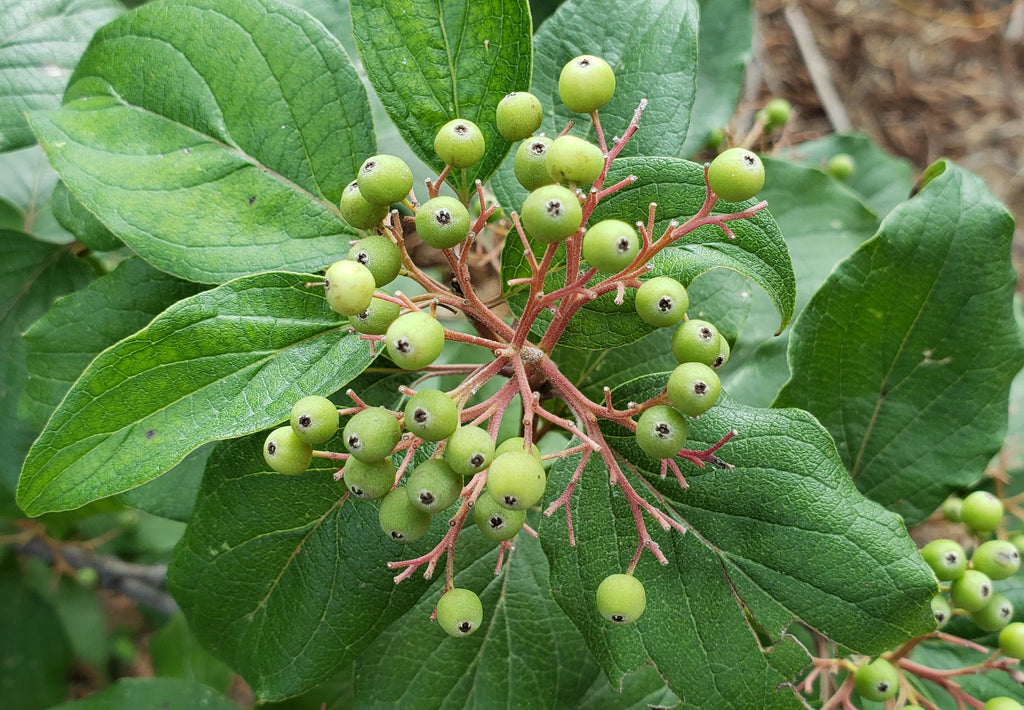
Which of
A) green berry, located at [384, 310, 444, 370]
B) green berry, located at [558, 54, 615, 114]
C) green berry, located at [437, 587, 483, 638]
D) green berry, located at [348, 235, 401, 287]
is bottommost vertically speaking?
green berry, located at [437, 587, 483, 638]

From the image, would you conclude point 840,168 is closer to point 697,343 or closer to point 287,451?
point 697,343

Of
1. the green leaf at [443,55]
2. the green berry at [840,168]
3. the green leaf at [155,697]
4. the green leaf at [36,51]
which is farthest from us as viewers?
the green berry at [840,168]

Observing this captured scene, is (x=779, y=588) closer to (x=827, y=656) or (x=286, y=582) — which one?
(x=827, y=656)

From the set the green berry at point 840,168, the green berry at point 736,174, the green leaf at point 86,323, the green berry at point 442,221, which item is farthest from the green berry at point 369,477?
the green berry at point 840,168

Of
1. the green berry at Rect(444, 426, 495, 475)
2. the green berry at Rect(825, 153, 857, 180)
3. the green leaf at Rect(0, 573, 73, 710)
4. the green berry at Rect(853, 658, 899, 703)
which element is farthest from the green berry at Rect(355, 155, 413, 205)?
the green leaf at Rect(0, 573, 73, 710)

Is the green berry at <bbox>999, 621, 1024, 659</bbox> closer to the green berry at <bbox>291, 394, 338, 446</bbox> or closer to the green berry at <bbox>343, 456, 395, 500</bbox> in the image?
the green berry at <bbox>343, 456, 395, 500</bbox>

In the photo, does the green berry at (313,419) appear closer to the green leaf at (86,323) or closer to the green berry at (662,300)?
the green berry at (662,300)

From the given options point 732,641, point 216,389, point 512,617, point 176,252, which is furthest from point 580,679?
point 176,252
